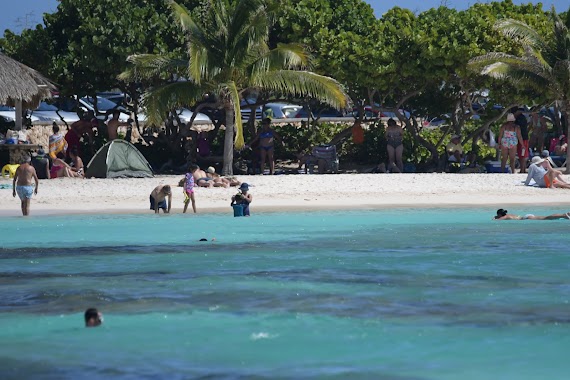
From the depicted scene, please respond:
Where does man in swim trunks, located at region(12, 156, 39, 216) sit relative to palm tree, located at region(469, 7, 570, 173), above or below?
below

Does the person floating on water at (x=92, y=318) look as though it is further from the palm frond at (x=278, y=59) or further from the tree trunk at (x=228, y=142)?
the tree trunk at (x=228, y=142)

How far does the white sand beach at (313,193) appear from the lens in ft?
75.5

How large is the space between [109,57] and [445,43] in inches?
312

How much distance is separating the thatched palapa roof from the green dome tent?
2196mm

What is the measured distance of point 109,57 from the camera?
90.0 feet

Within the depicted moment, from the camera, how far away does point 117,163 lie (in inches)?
1045

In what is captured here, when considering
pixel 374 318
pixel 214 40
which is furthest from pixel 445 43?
pixel 374 318

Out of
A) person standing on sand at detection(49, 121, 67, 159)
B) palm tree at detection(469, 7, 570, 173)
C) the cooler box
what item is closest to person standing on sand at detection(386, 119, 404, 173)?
the cooler box

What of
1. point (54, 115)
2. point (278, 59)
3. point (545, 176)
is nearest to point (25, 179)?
point (278, 59)

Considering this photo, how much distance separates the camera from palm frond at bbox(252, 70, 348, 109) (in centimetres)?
2528

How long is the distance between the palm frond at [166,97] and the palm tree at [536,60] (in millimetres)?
6270

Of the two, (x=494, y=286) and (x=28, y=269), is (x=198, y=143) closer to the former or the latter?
(x=28, y=269)

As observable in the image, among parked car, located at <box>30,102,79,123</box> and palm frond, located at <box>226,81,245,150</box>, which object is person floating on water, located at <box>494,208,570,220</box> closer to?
palm frond, located at <box>226,81,245,150</box>

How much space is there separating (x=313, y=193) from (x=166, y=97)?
3.81 metres
